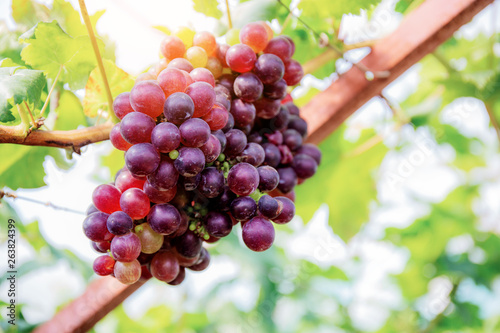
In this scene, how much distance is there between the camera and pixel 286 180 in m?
0.61

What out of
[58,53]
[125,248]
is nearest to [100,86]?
[58,53]

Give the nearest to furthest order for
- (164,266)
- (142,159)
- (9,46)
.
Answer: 1. (142,159)
2. (164,266)
3. (9,46)

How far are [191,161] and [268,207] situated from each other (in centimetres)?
12

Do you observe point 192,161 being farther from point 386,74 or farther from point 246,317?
point 246,317

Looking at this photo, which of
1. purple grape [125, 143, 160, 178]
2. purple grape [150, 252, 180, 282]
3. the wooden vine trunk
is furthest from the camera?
the wooden vine trunk

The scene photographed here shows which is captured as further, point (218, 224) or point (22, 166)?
point (22, 166)

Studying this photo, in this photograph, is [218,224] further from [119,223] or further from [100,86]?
[100,86]

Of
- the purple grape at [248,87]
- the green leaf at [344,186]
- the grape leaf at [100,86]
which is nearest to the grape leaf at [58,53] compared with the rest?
the grape leaf at [100,86]

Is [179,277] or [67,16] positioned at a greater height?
[67,16]

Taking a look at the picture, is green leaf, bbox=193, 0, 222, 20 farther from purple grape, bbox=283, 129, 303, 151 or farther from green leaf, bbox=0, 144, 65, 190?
green leaf, bbox=0, 144, 65, 190

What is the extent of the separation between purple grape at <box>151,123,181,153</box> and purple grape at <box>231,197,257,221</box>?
0.11 metres

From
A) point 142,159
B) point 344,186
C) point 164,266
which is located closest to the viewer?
point 142,159

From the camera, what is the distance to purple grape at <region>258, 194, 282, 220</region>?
497 millimetres

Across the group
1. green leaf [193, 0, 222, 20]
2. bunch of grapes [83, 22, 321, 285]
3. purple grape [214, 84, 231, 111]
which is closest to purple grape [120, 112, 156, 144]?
bunch of grapes [83, 22, 321, 285]
